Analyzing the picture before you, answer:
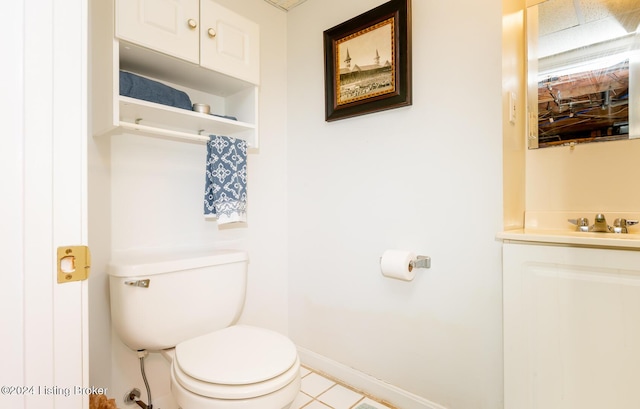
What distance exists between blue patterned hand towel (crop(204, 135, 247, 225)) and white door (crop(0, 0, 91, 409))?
0.79 m

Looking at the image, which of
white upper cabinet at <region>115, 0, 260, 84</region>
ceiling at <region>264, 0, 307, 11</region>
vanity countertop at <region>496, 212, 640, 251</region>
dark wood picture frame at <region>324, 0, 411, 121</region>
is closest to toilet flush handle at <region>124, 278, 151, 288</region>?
white upper cabinet at <region>115, 0, 260, 84</region>

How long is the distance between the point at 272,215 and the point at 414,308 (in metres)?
0.96

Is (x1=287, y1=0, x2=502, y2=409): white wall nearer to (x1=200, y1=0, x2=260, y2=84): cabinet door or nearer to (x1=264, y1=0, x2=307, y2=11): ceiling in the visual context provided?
(x1=264, y1=0, x2=307, y2=11): ceiling

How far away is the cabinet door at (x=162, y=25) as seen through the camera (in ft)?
3.73

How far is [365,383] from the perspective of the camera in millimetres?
1600

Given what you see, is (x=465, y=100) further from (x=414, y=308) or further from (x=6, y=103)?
(x=6, y=103)

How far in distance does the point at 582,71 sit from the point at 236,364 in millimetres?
1712

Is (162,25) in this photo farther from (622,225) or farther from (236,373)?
(622,225)

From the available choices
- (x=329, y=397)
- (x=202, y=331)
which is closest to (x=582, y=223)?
(x=329, y=397)

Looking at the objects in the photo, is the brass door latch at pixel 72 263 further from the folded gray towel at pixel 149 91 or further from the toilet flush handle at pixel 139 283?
the folded gray towel at pixel 149 91

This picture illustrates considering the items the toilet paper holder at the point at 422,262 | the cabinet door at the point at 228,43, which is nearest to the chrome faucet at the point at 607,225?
the toilet paper holder at the point at 422,262

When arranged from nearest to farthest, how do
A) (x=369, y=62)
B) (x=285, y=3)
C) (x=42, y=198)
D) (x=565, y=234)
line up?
(x=42, y=198) → (x=565, y=234) → (x=369, y=62) → (x=285, y=3)

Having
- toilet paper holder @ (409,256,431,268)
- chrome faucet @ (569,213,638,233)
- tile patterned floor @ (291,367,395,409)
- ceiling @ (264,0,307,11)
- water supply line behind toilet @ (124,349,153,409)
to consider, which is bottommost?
tile patterned floor @ (291,367,395,409)

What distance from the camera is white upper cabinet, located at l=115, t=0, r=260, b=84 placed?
1.16 meters
